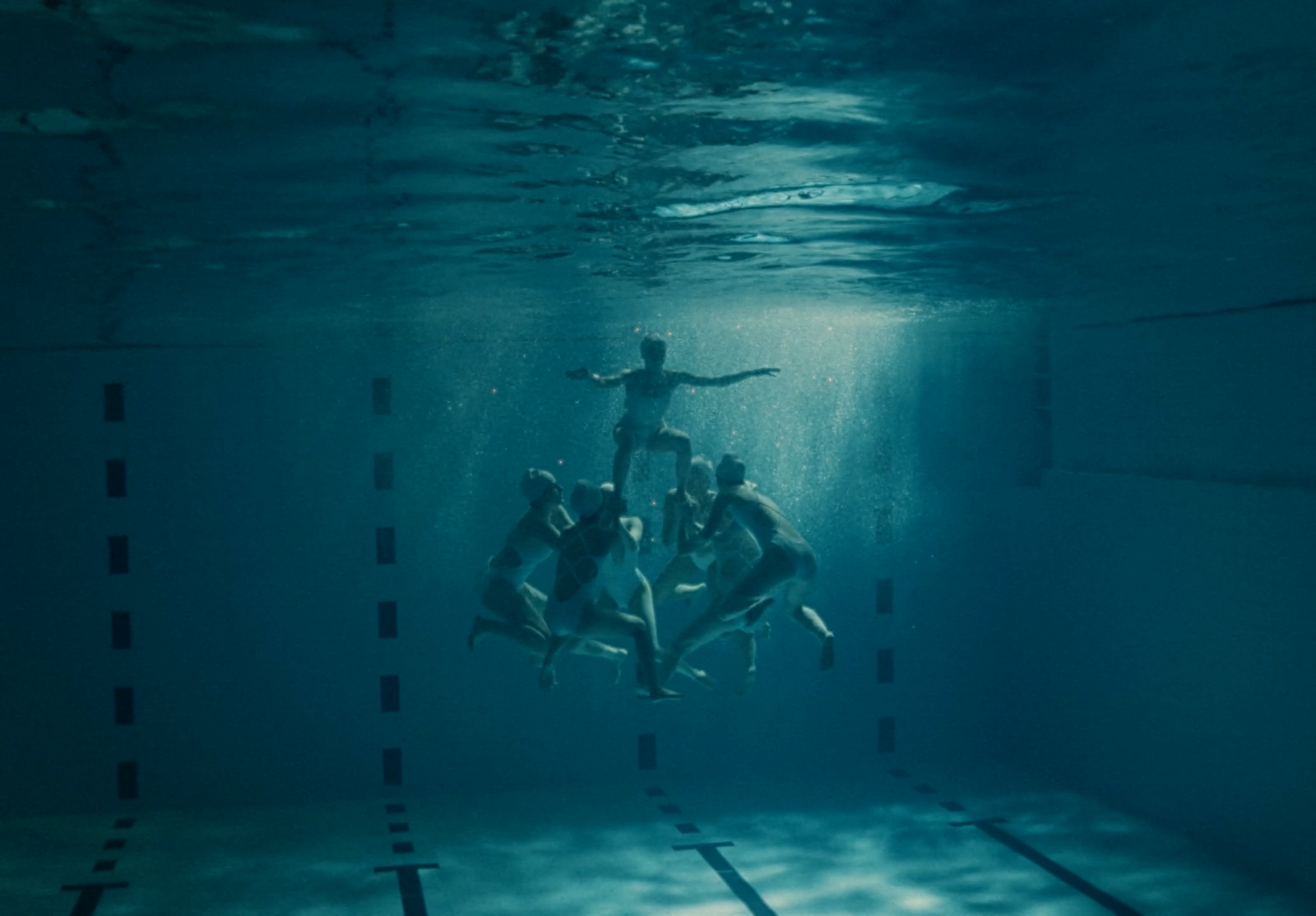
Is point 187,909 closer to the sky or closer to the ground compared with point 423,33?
closer to the ground

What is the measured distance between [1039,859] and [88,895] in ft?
20.4

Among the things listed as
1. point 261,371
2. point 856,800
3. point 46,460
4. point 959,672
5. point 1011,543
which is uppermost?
point 261,371

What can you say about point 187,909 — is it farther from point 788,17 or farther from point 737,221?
point 788,17

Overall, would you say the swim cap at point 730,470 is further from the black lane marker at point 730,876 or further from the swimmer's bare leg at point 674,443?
the black lane marker at point 730,876

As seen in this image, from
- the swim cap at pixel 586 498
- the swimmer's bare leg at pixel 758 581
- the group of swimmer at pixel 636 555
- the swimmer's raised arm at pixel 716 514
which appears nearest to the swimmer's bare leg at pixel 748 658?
the group of swimmer at pixel 636 555

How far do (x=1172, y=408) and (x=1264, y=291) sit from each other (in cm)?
159

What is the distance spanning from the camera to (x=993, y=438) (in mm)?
10977

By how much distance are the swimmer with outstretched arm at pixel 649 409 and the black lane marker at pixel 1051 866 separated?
3.53 metres

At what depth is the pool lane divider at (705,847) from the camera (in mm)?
7492

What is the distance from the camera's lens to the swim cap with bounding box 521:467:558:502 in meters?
7.25

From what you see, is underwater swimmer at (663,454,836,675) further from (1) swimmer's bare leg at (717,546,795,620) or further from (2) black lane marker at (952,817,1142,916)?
(2) black lane marker at (952,817,1142,916)

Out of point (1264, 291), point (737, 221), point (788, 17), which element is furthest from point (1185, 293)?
point (788, 17)

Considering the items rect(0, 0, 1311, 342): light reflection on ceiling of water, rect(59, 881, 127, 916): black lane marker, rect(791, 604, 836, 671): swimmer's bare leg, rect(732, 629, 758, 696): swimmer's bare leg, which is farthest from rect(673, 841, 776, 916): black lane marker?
rect(0, 0, 1311, 342): light reflection on ceiling of water

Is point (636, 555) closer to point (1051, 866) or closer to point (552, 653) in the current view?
point (552, 653)
